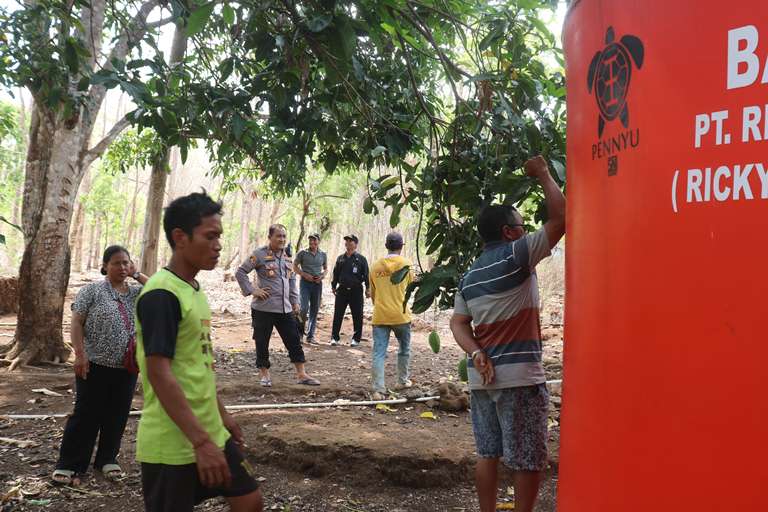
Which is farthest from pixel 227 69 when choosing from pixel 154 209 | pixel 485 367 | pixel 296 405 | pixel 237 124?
pixel 154 209

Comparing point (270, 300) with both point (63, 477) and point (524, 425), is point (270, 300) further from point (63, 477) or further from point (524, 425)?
point (524, 425)

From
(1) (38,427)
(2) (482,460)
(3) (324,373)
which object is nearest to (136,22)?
(1) (38,427)

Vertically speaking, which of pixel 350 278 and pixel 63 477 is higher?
pixel 350 278

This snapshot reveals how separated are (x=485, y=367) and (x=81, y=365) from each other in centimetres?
274

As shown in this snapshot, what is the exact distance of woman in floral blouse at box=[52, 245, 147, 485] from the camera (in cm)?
418

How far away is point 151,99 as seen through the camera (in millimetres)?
3352

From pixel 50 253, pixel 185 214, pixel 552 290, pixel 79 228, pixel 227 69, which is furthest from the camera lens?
pixel 79 228

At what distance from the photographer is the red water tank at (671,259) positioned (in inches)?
46.9

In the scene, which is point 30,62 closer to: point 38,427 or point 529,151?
point 38,427

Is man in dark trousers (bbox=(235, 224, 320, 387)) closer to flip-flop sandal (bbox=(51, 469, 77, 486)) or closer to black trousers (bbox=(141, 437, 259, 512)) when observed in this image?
flip-flop sandal (bbox=(51, 469, 77, 486))

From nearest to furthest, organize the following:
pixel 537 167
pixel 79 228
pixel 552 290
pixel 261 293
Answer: pixel 537 167, pixel 261 293, pixel 552 290, pixel 79 228

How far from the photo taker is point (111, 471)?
14.2 ft

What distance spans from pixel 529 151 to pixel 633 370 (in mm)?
1769

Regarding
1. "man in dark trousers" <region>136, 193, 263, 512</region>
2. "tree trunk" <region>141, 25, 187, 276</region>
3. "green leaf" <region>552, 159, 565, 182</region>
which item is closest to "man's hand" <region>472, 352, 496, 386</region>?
"green leaf" <region>552, 159, 565, 182</region>
